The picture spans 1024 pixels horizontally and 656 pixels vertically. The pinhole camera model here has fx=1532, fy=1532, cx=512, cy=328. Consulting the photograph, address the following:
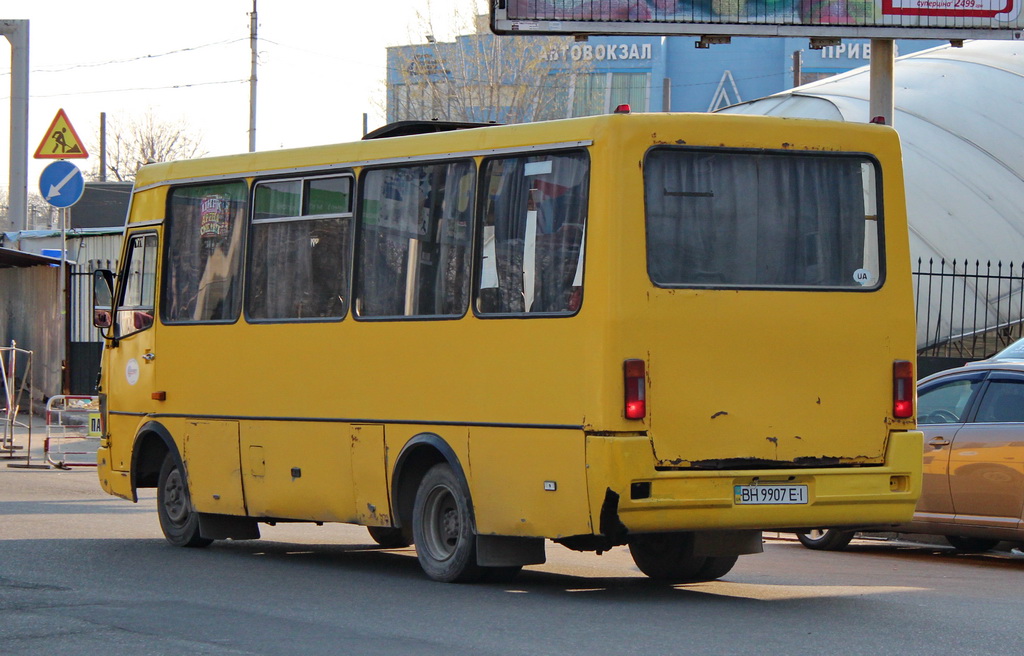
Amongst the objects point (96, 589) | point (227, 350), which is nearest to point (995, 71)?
point (227, 350)

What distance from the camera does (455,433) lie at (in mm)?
9688

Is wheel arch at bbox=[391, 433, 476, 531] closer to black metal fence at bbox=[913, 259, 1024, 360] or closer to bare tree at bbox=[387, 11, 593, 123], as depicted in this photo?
black metal fence at bbox=[913, 259, 1024, 360]

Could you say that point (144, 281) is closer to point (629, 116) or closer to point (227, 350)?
point (227, 350)

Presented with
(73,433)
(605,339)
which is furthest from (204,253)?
(73,433)

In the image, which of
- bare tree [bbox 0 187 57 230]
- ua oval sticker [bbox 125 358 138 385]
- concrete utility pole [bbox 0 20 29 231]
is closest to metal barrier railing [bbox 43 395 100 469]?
concrete utility pole [bbox 0 20 29 231]

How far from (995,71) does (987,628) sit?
31822 mm

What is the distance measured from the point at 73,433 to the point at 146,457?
11.8 m

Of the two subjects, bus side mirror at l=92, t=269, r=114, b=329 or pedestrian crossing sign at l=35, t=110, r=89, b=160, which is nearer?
bus side mirror at l=92, t=269, r=114, b=329

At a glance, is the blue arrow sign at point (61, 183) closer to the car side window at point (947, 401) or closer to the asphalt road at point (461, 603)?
the asphalt road at point (461, 603)

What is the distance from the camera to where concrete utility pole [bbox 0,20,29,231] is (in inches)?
1184

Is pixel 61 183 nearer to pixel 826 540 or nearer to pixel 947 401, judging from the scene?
pixel 826 540

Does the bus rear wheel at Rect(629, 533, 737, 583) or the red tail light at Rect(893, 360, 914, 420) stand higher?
the red tail light at Rect(893, 360, 914, 420)

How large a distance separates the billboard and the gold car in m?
5.45

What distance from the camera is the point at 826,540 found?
1314 centimetres
